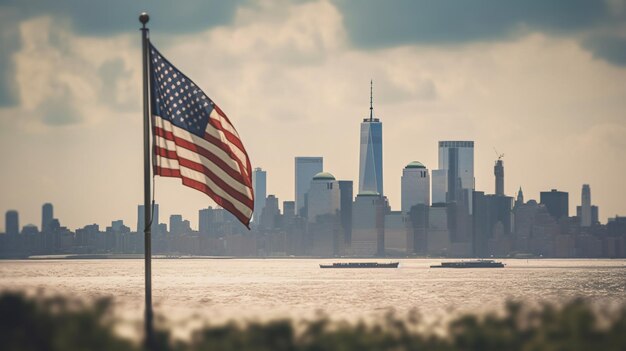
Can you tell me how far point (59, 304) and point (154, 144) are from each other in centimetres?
989

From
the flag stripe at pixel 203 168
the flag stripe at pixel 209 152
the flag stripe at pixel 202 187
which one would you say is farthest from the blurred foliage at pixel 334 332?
the flag stripe at pixel 209 152

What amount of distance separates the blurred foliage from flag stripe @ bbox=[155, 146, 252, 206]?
860cm

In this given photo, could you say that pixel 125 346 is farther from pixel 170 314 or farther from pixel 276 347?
pixel 170 314

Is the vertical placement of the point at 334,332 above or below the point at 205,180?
below

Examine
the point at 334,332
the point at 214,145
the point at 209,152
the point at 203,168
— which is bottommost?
the point at 334,332

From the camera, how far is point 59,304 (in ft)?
80.4

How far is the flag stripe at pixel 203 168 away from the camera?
34.3m

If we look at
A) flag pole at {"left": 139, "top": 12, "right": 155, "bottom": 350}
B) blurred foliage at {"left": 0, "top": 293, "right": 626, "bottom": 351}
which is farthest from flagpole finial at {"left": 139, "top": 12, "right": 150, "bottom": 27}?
blurred foliage at {"left": 0, "top": 293, "right": 626, "bottom": 351}

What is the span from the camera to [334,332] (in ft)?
86.1

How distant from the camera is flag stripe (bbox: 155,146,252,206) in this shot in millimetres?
34281

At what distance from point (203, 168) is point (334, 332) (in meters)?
10.3

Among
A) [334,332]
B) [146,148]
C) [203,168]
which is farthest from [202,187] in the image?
[334,332]

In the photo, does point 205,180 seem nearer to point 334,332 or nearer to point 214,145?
point 214,145

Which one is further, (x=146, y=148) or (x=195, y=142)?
(x=195, y=142)
